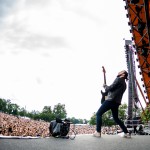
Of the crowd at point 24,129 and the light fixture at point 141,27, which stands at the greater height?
the light fixture at point 141,27

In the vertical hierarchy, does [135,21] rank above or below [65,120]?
above

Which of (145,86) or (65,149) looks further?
(145,86)

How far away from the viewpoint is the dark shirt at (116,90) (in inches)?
216

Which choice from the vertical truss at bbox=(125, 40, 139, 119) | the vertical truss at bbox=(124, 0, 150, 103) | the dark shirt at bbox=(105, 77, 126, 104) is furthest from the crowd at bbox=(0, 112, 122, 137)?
the vertical truss at bbox=(124, 0, 150, 103)

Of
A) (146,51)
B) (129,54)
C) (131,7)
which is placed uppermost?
(129,54)

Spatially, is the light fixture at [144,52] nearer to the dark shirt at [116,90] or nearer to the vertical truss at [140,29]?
the vertical truss at [140,29]

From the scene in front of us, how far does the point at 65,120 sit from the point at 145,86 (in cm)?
897

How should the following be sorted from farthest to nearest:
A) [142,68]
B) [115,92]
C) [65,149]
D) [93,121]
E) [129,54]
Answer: [93,121]
[129,54]
[142,68]
[115,92]
[65,149]

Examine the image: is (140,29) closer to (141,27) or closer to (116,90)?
(141,27)

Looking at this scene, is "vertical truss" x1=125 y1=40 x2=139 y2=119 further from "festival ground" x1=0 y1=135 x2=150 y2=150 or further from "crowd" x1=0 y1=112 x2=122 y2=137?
"festival ground" x1=0 y1=135 x2=150 y2=150

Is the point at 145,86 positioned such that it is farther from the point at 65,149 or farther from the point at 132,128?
the point at 65,149

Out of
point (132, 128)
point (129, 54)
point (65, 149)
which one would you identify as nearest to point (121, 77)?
point (65, 149)

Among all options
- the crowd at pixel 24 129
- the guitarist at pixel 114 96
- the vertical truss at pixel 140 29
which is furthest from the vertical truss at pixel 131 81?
the guitarist at pixel 114 96

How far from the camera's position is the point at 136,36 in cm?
1078
